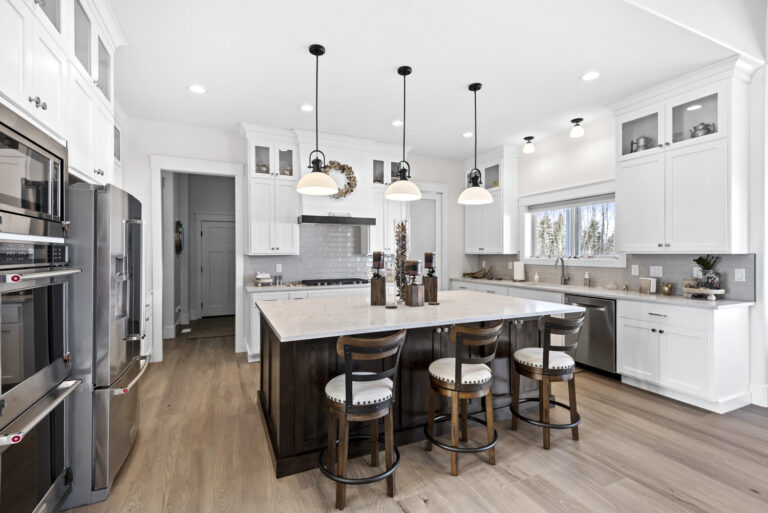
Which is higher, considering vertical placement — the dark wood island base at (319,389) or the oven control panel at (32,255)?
the oven control panel at (32,255)

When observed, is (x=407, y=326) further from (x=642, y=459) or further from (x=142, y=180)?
(x=142, y=180)

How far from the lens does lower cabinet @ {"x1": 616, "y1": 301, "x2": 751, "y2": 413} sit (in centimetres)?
301

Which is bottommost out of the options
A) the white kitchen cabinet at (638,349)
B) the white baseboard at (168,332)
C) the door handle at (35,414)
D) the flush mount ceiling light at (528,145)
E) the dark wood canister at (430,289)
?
the white baseboard at (168,332)

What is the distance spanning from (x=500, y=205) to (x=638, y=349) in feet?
8.91

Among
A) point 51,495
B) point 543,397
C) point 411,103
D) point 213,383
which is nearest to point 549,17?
point 411,103

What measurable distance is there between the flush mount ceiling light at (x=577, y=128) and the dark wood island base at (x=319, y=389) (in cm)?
247

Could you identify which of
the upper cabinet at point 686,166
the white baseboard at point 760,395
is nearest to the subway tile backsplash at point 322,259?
the upper cabinet at point 686,166

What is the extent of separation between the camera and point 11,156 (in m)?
1.37

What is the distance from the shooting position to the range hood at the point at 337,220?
4.62 meters

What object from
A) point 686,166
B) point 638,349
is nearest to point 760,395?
point 638,349

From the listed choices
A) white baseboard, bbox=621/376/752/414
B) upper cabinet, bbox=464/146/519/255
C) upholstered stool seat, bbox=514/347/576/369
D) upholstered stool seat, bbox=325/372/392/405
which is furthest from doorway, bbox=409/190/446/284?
upholstered stool seat, bbox=325/372/392/405

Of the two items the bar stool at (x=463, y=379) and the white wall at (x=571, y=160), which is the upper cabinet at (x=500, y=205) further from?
the bar stool at (x=463, y=379)

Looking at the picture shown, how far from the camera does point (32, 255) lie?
4.98 ft

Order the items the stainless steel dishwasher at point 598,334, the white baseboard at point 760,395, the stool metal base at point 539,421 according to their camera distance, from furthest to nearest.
Answer: the stainless steel dishwasher at point 598,334, the white baseboard at point 760,395, the stool metal base at point 539,421
